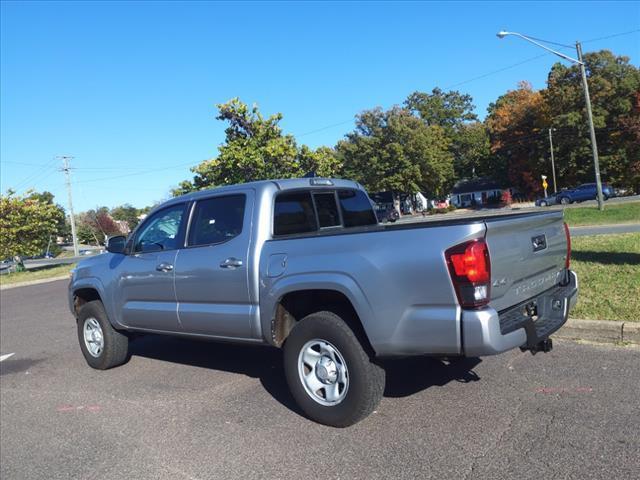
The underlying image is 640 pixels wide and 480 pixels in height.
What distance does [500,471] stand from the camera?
3146mm

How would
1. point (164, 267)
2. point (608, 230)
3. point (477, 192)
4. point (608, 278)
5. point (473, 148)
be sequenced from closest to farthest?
point (164, 267)
point (608, 278)
point (608, 230)
point (477, 192)
point (473, 148)

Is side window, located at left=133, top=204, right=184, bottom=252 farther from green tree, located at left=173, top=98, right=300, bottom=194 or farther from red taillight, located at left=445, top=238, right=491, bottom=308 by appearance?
green tree, located at left=173, top=98, right=300, bottom=194

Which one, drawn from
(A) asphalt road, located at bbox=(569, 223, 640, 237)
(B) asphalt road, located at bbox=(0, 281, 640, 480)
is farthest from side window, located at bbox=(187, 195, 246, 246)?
(A) asphalt road, located at bbox=(569, 223, 640, 237)

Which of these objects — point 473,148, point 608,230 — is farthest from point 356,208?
point 473,148

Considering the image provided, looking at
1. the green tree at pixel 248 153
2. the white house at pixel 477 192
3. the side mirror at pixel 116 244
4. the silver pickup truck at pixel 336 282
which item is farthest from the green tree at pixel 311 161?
the white house at pixel 477 192

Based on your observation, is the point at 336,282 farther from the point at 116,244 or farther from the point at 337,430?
the point at 116,244

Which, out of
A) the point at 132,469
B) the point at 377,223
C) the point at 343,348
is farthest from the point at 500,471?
the point at 377,223

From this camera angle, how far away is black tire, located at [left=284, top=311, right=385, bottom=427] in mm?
3760

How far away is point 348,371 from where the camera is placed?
3.82m

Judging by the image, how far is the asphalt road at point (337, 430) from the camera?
335 cm

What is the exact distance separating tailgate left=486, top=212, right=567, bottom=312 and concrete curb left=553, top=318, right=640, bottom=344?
4.98 feet

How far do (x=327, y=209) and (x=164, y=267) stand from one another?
1660 mm

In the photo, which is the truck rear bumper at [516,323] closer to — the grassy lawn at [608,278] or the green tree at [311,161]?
the grassy lawn at [608,278]

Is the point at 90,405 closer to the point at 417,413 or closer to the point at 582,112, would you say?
the point at 417,413
